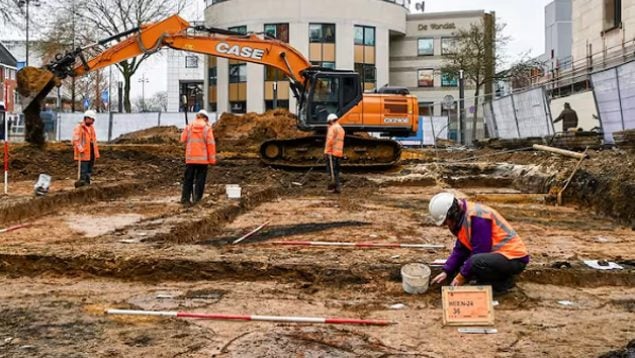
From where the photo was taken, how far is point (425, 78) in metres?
51.1

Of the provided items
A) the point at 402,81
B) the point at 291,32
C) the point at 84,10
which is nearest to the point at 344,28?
the point at 291,32

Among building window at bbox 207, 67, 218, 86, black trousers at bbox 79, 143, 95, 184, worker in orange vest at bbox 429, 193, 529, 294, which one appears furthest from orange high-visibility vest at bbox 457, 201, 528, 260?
building window at bbox 207, 67, 218, 86

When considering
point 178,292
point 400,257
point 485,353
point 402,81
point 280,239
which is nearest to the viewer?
point 485,353

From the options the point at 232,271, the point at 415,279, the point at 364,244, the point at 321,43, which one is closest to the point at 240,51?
the point at 364,244

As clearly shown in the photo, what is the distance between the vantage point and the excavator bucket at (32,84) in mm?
14055

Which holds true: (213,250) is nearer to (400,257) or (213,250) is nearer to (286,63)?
(400,257)

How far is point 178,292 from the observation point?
226 inches

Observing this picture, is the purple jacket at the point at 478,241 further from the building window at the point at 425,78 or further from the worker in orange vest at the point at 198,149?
the building window at the point at 425,78

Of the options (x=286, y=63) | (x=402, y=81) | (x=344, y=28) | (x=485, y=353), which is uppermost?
(x=344, y=28)

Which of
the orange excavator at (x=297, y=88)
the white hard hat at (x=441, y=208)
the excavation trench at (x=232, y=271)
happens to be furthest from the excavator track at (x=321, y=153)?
the white hard hat at (x=441, y=208)

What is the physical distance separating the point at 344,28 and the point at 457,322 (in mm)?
42912

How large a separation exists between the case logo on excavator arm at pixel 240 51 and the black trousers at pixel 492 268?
13173 mm

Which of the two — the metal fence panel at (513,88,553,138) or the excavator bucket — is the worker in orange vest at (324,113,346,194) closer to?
the excavator bucket

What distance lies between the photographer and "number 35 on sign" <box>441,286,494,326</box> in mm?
4676
